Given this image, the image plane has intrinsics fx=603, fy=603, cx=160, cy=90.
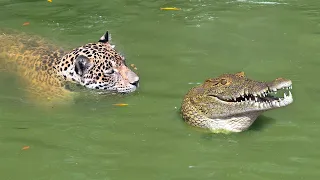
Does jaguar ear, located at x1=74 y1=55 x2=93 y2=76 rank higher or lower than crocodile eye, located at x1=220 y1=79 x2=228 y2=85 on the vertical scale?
lower

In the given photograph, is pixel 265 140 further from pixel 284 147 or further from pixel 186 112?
pixel 186 112

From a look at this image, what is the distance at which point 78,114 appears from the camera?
8406 mm

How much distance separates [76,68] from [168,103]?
1833mm

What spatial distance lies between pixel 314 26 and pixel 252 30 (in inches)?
48.0

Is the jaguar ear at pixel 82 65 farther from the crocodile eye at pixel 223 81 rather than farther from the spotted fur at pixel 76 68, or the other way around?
the crocodile eye at pixel 223 81

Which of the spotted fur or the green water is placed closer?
the green water

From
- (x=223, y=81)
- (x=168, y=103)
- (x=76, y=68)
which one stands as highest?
(x=223, y=81)

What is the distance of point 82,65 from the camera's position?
9555 millimetres

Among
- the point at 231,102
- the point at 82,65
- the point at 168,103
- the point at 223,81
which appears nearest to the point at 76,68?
the point at 82,65

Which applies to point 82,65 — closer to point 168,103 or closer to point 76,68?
point 76,68

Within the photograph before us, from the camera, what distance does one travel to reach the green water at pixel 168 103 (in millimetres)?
6867

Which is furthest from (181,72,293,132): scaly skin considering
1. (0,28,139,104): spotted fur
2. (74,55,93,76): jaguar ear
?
(74,55,93,76): jaguar ear

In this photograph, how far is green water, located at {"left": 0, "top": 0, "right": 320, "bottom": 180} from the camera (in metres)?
6.87

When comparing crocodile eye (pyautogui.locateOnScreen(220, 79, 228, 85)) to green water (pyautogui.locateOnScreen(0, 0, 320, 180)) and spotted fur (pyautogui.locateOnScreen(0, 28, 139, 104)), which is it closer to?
green water (pyautogui.locateOnScreen(0, 0, 320, 180))
